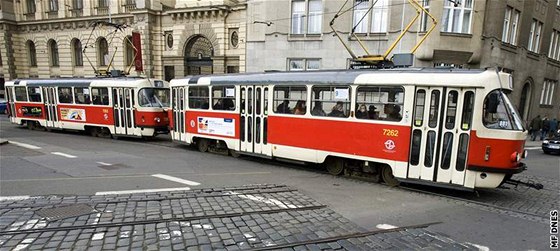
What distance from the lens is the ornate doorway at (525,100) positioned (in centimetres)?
2495

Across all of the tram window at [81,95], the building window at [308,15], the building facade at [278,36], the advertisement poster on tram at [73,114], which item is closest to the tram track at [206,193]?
the tram window at [81,95]

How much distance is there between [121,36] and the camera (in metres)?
27.3

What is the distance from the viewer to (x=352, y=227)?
5.00 meters

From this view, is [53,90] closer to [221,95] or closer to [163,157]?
[163,157]

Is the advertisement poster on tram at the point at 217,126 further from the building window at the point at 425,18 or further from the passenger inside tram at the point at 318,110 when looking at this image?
the building window at the point at 425,18

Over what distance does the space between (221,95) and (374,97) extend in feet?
17.1

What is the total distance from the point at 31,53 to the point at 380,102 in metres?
39.7

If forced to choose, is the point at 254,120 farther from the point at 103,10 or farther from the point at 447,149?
the point at 103,10

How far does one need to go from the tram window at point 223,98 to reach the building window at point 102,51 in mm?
23033

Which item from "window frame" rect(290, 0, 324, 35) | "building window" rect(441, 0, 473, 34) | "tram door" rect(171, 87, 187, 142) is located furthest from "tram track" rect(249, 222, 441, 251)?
"window frame" rect(290, 0, 324, 35)

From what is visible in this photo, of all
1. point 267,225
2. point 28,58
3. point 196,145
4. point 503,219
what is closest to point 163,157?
point 196,145

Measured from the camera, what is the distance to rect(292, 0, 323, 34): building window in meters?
20.2

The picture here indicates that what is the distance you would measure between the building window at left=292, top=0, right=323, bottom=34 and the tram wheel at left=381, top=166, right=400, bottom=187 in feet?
47.1

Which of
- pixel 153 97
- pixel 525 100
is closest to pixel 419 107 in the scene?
pixel 153 97
